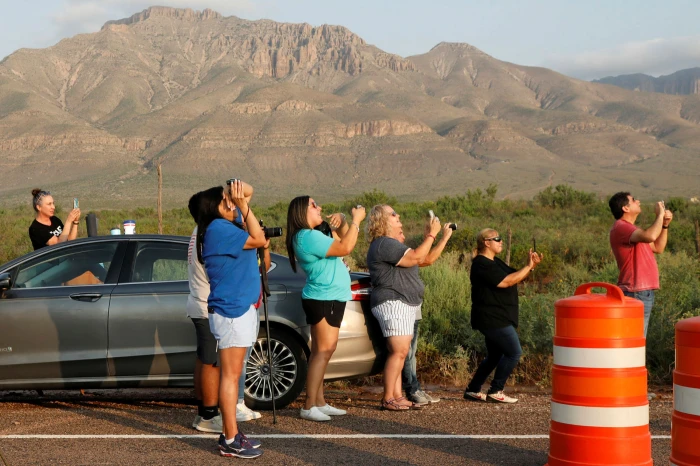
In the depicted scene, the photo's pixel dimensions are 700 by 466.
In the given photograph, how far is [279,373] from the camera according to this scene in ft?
25.9

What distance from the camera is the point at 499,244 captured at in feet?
26.4

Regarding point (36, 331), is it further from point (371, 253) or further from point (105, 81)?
point (105, 81)

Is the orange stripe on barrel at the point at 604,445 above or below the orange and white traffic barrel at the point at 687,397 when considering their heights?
below

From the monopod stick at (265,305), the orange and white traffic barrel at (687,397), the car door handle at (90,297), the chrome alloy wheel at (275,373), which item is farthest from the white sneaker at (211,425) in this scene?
the orange and white traffic barrel at (687,397)

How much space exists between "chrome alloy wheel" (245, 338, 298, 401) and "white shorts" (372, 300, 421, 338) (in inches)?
32.6

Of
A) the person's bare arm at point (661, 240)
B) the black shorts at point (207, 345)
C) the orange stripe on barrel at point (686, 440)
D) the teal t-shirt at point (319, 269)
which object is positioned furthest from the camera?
the person's bare arm at point (661, 240)

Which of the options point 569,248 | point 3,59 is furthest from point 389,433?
point 3,59

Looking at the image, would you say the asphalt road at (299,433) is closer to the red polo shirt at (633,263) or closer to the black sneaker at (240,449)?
the black sneaker at (240,449)

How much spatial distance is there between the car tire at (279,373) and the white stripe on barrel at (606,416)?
2.90 metres

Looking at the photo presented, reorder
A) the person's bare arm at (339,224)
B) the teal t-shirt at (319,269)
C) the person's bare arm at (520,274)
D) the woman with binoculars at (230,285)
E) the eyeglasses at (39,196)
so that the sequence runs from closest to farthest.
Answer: the woman with binoculars at (230,285), the teal t-shirt at (319,269), the person's bare arm at (520,274), the person's bare arm at (339,224), the eyeglasses at (39,196)

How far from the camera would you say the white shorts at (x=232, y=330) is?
6.30 meters

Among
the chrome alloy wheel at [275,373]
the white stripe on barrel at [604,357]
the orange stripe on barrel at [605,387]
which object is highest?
the white stripe on barrel at [604,357]

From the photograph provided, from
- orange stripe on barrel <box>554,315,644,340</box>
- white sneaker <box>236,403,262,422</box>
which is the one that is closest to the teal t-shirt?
white sneaker <box>236,403,262,422</box>

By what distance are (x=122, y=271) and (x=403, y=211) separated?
4380cm
